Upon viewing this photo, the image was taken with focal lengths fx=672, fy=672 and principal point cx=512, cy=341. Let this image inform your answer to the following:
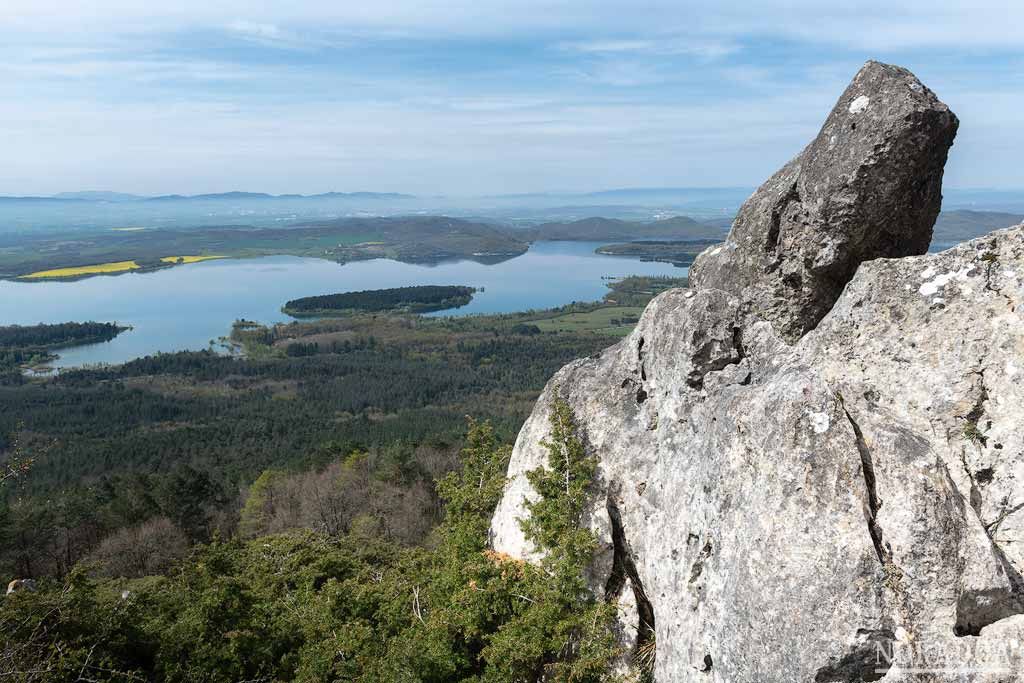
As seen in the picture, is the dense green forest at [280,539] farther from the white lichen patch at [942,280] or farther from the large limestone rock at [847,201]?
the white lichen patch at [942,280]

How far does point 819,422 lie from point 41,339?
19768 cm

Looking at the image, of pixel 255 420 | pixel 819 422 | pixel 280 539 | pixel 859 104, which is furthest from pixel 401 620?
pixel 255 420

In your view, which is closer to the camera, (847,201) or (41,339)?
(847,201)

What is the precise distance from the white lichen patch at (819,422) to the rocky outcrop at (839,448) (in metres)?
0.02

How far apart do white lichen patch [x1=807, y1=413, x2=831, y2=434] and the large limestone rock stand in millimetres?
4457

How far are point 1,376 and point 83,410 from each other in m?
44.2

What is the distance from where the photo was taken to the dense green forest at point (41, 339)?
152250mm

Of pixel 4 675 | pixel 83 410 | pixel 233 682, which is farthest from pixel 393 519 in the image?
pixel 83 410

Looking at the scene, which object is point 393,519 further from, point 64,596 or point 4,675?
point 4,675

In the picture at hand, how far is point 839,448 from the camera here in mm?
7266

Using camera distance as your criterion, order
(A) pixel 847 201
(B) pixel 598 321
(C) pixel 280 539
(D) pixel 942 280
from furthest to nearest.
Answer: (B) pixel 598 321
(C) pixel 280 539
(A) pixel 847 201
(D) pixel 942 280

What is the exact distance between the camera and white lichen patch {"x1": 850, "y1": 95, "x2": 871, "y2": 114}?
1106 cm

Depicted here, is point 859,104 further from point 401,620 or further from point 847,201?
point 401,620

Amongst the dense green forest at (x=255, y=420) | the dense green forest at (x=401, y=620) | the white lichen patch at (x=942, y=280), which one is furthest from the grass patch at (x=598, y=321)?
the white lichen patch at (x=942, y=280)
